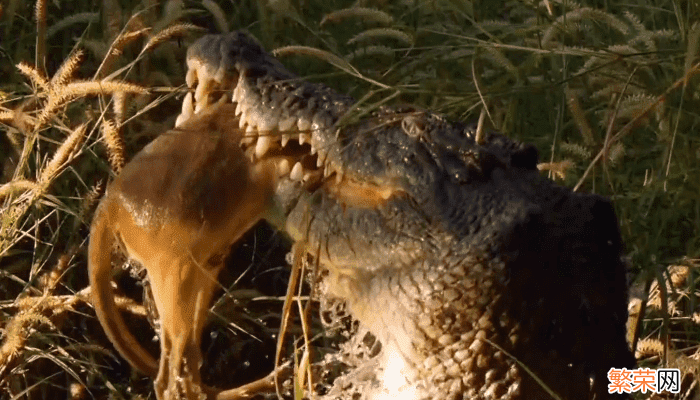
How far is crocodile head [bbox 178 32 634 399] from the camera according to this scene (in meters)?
2.05

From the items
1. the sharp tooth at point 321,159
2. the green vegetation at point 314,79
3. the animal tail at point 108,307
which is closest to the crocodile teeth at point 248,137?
the sharp tooth at point 321,159

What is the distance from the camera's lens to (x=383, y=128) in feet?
7.27

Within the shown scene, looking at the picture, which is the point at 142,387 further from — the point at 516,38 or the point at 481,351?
the point at 516,38

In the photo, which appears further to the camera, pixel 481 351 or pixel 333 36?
pixel 333 36

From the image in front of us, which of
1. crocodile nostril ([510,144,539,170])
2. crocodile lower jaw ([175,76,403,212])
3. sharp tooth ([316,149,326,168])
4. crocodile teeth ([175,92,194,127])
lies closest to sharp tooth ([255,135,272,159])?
crocodile lower jaw ([175,76,403,212])

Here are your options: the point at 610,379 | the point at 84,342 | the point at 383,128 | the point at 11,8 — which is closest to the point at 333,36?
the point at 11,8

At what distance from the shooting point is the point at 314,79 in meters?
3.30

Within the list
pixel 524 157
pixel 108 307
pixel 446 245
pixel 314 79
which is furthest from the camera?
pixel 314 79

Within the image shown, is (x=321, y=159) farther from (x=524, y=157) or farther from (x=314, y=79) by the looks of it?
(x=314, y=79)

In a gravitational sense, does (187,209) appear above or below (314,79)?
below

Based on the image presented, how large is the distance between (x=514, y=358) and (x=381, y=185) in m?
0.42

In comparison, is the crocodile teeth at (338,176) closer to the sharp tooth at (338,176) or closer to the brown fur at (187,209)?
the sharp tooth at (338,176)

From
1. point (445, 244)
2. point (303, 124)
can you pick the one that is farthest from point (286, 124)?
point (445, 244)

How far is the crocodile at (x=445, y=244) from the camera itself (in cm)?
205
